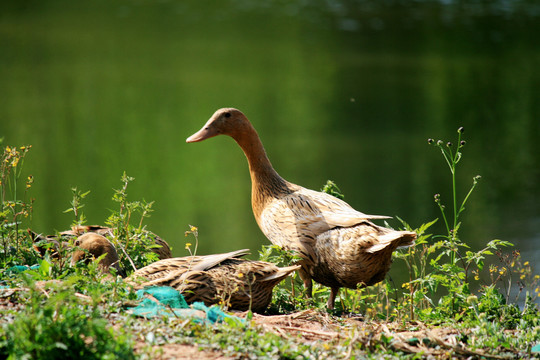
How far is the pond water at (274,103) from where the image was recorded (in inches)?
473

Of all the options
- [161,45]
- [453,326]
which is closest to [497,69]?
[161,45]

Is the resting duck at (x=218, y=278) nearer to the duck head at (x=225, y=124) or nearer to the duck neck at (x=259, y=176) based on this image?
the duck neck at (x=259, y=176)

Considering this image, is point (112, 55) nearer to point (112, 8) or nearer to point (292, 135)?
point (112, 8)

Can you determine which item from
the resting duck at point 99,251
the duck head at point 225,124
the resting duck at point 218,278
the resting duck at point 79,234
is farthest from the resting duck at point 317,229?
the resting duck at point 99,251

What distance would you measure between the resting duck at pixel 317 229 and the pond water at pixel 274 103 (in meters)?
4.01

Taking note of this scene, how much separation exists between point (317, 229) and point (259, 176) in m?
0.91

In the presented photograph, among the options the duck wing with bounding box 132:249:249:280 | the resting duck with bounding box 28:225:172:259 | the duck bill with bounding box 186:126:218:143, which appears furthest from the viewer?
the duck bill with bounding box 186:126:218:143

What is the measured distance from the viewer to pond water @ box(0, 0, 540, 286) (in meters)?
12.0

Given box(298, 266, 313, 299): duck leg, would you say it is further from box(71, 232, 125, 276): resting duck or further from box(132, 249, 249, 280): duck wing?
box(71, 232, 125, 276): resting duck

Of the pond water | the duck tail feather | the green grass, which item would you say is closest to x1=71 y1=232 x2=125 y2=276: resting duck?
the green grass

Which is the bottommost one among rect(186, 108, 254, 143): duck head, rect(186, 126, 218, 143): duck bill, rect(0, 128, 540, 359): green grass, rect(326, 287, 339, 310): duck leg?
rect(326, 287, 339, 310): duck leg

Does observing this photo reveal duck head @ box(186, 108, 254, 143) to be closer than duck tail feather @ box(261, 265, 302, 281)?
No

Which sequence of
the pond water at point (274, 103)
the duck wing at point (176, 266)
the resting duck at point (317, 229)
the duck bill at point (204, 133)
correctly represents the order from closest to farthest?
the duck wing at point (176, 266) → the resting duck at point (317, 229) → the duck bill at point (204, 133) → the pond water at point (274, 103)

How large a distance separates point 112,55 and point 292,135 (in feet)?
27.4
